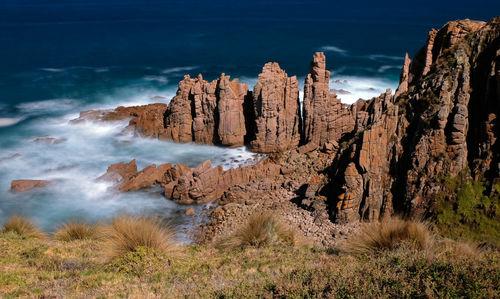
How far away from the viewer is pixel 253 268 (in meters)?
12.6

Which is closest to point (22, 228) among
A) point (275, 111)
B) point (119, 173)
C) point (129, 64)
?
point (119, 173)

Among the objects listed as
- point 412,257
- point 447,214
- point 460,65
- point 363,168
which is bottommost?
point 447,214

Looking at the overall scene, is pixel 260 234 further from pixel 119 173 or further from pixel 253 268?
pixel 119 173

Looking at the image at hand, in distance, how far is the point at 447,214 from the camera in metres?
20.5

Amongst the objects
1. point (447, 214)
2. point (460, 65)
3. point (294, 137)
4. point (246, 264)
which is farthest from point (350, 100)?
point (246, 264)

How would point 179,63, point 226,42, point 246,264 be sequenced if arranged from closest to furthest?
point 246,264 → point 179,63 → point 226,42

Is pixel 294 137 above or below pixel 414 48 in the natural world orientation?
below

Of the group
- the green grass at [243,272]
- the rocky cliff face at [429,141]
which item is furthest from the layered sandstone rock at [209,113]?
the green grass at [243,272]

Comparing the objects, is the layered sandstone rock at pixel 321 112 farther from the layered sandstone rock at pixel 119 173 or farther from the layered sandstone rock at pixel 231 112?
the layered sandstone rock at pixel 119 173

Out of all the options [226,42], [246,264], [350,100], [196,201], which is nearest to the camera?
[246,264]

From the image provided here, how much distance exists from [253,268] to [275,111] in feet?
73.2

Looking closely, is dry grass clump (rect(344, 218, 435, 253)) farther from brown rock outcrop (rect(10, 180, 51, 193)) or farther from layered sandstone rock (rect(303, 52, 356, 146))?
brown rock outcrop (rect(10, 180, 51, 193))

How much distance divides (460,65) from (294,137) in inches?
600

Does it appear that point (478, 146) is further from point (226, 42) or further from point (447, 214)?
point (226, 42)
